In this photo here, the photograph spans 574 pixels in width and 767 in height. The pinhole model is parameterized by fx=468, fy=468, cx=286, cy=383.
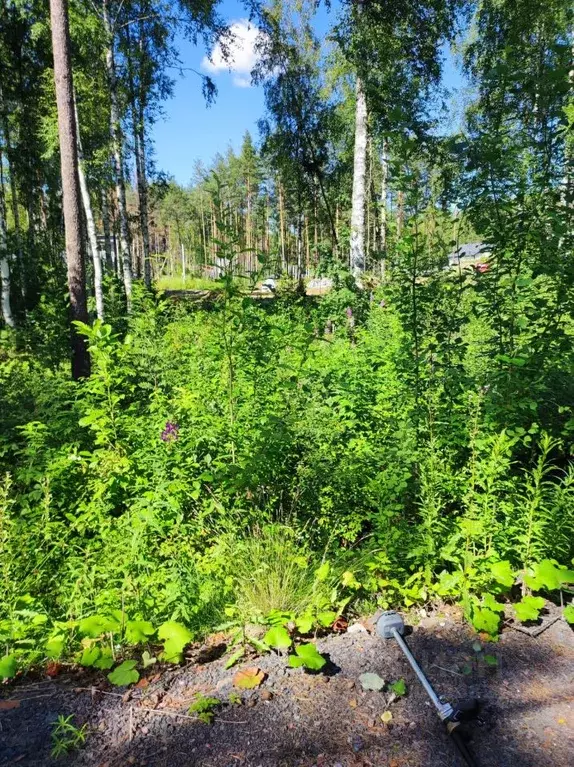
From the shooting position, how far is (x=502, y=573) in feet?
7.68

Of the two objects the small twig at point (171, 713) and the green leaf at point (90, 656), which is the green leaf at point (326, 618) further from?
the green leaf at point (90, 656)

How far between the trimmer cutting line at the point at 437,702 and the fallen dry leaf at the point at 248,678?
610 millimetres

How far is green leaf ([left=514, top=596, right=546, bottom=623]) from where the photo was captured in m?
2.28

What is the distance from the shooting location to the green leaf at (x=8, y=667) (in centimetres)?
195

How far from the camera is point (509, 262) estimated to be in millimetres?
3242

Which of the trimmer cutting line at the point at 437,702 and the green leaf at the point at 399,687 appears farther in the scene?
the green leaf at the point at 399,687

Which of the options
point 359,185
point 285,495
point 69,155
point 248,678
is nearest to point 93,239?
point 69,155

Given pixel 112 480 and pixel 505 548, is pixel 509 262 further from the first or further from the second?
pixel 112 480

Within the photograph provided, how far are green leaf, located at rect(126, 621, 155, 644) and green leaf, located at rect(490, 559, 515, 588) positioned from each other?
1679 mm

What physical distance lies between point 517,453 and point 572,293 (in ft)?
4.11

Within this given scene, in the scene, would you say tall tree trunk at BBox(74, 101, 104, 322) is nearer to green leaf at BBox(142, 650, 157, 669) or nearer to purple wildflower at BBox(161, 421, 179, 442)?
purple wildflower at BBox(161, 421, 179, 442)

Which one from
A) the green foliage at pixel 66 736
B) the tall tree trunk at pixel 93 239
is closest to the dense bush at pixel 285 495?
the green foliage at pixel 66 736

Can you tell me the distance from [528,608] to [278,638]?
50.0 inches

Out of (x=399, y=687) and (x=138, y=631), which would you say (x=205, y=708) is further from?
(x=399, y=687)
